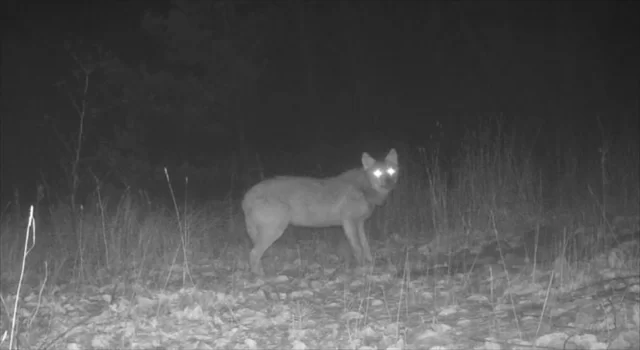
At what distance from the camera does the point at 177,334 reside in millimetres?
5773

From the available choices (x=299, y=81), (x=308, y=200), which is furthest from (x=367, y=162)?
(x=299, y=81)

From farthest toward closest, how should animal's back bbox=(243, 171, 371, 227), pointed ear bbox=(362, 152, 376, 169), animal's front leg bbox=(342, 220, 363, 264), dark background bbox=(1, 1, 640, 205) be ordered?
dark background bbox=(1, 1, 640, 205)
pointed ear bbox=(362, 152, 376, 169)
animal's front leg bbox=(342, 220, 363, 264)
animal's back bbox=(243, 171, 371, 227)

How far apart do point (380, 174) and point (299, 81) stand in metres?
29.1

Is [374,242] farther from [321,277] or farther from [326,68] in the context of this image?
[326,68]

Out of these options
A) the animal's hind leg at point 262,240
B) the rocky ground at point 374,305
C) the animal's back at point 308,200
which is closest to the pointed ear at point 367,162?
the animal's back at point 308,200

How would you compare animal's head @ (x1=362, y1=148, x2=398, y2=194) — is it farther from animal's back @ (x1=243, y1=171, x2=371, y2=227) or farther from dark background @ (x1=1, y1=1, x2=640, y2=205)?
dark background @ (x1=1, y1=1, x2=640, y2=205)

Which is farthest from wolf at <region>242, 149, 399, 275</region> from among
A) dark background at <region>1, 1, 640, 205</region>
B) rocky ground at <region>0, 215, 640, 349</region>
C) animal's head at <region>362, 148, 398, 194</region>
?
dark background at <region>1, 1, 640, 205</region>

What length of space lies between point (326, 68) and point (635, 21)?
1715 cm

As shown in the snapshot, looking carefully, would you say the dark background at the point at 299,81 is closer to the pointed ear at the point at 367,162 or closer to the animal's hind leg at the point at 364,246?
the pointed ear at the point at 367,162

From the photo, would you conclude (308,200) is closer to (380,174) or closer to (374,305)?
(380,174)

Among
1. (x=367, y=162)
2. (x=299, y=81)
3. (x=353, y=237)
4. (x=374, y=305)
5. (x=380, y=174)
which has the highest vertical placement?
(x=299, y=81)

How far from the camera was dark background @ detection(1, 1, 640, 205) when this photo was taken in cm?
2028

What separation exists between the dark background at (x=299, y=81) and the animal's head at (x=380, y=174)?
705 cm

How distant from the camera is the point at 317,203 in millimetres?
9422
